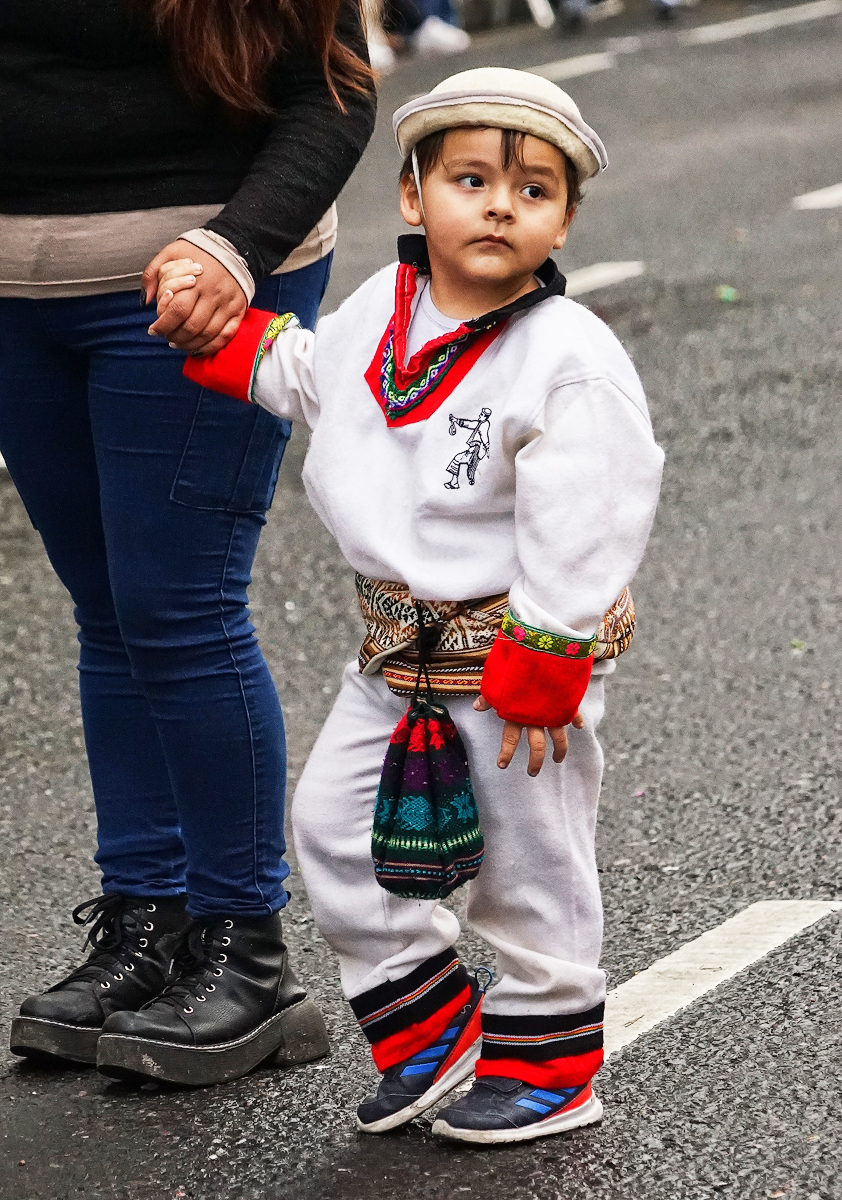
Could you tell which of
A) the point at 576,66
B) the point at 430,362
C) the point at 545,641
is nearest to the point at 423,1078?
the point at 545,641

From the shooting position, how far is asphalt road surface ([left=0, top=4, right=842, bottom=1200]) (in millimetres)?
2391

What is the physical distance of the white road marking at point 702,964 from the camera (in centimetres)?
279

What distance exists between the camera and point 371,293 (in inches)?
93.0

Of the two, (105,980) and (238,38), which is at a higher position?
(238,38)

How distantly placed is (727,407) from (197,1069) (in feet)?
13.9

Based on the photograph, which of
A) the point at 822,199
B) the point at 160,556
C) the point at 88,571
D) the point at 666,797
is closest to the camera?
the point at 160,556

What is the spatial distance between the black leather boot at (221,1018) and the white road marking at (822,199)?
7488 millimetres

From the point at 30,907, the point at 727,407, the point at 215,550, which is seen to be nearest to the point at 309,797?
the point at 215,550

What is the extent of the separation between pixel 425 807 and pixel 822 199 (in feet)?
26.1

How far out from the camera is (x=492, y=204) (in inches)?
86.0

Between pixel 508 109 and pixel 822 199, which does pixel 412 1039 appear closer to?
pixel 508 109

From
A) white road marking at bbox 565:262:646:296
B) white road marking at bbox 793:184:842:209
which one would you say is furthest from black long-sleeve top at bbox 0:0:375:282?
white road marking at bbox 793:184:842:209

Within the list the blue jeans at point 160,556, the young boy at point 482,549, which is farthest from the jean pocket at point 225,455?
the young boy at point 482,549

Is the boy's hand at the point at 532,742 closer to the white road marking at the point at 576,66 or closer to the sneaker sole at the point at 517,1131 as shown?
the sneaker sole at the point at 517,1131
